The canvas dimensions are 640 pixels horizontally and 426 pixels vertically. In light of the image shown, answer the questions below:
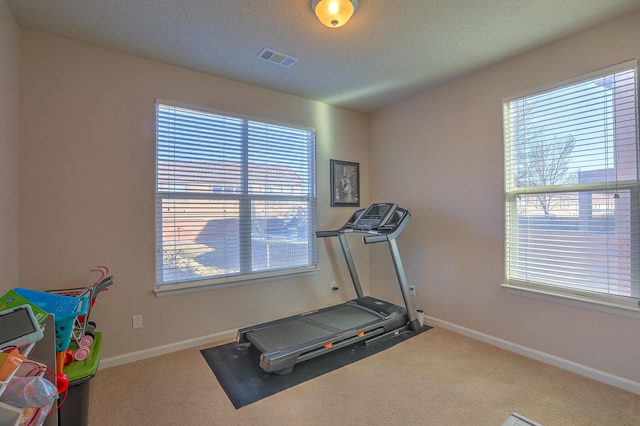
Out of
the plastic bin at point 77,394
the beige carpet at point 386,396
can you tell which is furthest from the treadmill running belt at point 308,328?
the plastic bin at point 77,394

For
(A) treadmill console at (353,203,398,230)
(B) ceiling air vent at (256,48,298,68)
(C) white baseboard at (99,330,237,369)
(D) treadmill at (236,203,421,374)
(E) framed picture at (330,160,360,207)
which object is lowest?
(C) white baseboard at (99,330,237,369)

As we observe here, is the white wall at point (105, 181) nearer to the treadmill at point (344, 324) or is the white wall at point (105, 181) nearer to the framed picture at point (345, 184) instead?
the treadmill at point (344, 324)

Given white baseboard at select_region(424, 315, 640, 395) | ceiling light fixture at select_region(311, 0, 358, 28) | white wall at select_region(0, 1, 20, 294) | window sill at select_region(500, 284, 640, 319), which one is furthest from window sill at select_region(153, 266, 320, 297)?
ceiling light fixture at select_region(311, 0, 358, 28)

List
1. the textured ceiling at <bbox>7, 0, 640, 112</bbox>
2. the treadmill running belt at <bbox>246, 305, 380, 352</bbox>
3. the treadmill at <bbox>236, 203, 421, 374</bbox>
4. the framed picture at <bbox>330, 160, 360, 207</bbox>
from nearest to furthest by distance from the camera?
1. the textured ceiling at <bbox>7, 0, 640, 112</bbox>
2. the treadmill at <bbox>236, 203, 421, 374</bbox>
3. the treadmill running belt at <bbox>246, 305, 380, 352</bbox>
4. the framed picture at <bbox>330, 160, 360, 207</bbox>

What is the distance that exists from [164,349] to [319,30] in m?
3.00

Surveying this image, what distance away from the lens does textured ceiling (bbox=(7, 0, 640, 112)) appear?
6.68 feet

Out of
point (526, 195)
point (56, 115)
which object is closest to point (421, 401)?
point (526, 195)

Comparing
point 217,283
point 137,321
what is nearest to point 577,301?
point 217,283

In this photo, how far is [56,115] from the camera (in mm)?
2363

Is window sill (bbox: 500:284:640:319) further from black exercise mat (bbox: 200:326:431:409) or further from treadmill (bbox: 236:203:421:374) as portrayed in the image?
black exercise mat (bbox: 200:326:431:409)

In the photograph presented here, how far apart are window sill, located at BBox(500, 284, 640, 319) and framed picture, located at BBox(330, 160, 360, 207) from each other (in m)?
1.99

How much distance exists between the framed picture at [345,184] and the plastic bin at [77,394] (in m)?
2.85

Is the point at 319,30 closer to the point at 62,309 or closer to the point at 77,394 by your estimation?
the point at 62,309

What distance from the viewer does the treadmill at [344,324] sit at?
8.07 feet
